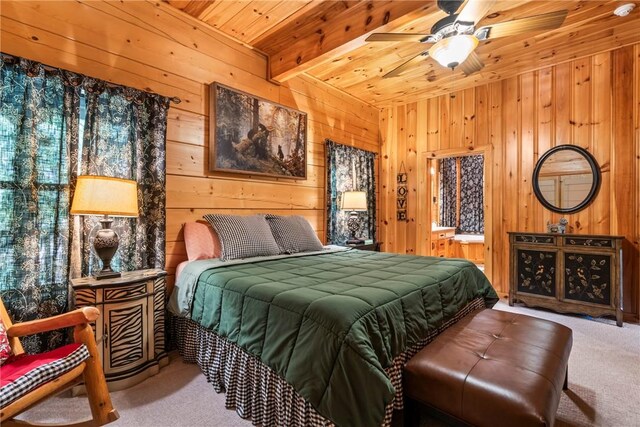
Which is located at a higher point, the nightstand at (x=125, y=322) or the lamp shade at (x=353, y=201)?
the lamp shade at (x=353, y=201)

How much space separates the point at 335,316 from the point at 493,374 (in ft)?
2.27

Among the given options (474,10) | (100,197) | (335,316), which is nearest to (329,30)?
(474,10)

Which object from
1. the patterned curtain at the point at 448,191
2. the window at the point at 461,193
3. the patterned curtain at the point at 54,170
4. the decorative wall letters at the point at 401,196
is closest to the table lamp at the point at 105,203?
the patterned curtain at the point at 54,170

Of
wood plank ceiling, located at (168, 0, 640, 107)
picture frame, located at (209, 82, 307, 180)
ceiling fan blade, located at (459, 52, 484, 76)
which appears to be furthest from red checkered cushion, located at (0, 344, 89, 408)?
ceiling fan blade, located at (459, 52, 484, 76)

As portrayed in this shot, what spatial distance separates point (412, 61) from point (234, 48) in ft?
5.88

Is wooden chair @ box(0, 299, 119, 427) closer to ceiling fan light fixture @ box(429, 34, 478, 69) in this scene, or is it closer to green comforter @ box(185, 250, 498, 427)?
green comforter @ box(185, 250, 498, 427)

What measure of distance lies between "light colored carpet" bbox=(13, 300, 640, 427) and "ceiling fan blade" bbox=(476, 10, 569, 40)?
2.24m

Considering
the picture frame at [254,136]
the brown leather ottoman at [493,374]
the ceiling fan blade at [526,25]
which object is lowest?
the brown leather ottoman at [493,374]

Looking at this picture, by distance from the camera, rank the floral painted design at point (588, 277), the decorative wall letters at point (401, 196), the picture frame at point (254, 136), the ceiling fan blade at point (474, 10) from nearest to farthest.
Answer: the ceiling fan blade at point (474, 10) < the picture frame at point (254, 136) < the floral painted design at point (588, 277) < the decorative wall letters at point (401, 196)

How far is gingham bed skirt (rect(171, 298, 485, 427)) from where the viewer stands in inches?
54.6

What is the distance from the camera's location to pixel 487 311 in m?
2.02

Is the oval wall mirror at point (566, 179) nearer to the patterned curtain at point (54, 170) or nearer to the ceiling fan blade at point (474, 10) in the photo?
the ceiling fan blade at point (474, 10)

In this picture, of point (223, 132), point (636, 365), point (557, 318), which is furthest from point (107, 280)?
point (557, 318)

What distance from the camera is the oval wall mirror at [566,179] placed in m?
3.41
